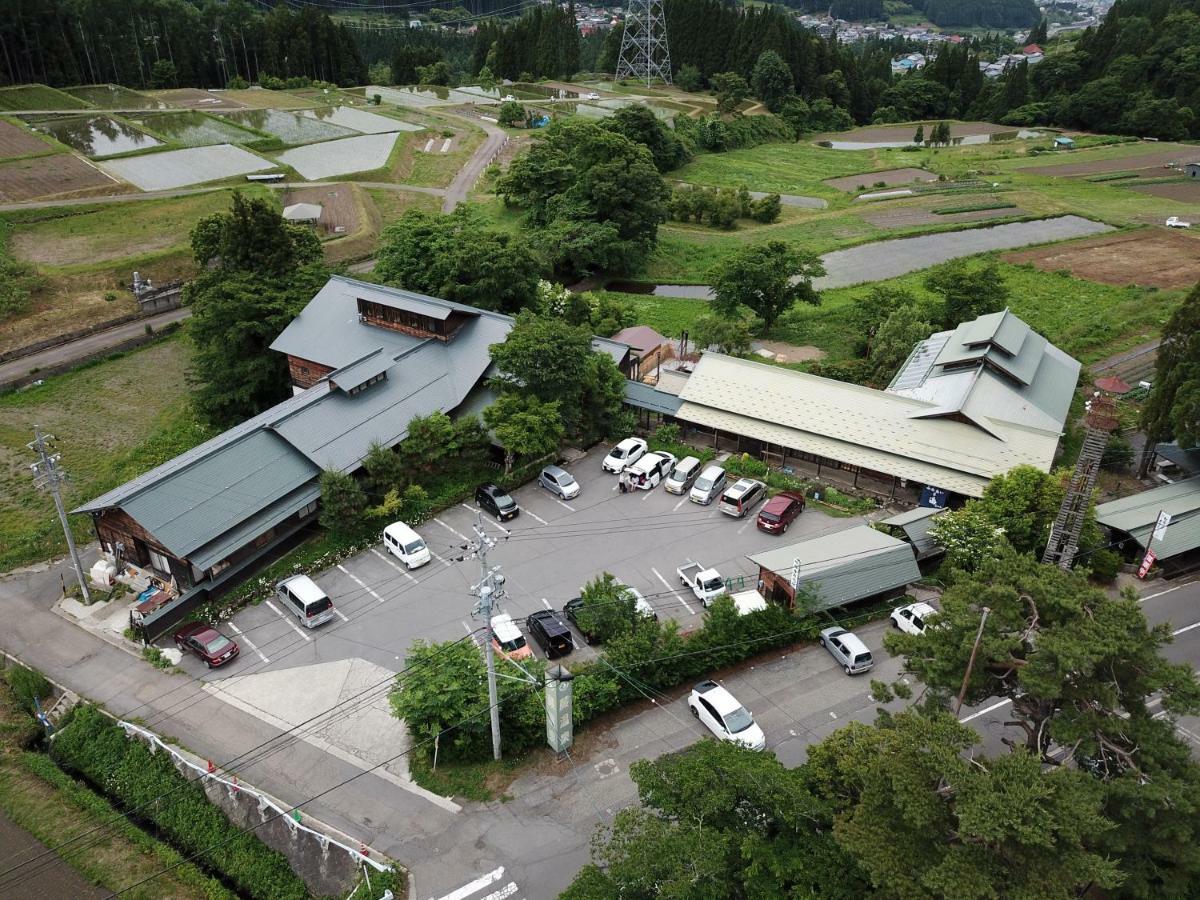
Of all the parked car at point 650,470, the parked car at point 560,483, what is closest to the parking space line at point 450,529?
the parked car at point 560,483

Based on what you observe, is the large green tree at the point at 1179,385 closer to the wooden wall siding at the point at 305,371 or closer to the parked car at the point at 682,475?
the parked car at the point at 682,475

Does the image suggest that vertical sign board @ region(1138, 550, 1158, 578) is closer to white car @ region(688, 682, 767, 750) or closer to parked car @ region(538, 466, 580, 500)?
white car @ region(688, 682, 767, 750)

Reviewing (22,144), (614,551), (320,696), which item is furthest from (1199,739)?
(22,144)

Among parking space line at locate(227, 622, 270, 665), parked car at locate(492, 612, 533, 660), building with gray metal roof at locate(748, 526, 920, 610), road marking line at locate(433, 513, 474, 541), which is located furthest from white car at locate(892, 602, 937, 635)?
parking space line at locate(227, 622, 270, 665)

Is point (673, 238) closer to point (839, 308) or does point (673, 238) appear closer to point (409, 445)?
point (839, 308)

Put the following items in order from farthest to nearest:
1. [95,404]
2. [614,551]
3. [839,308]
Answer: [839,308]
[95,404]
[614,551]

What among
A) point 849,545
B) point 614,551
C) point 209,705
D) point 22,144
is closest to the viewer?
point 209,705
